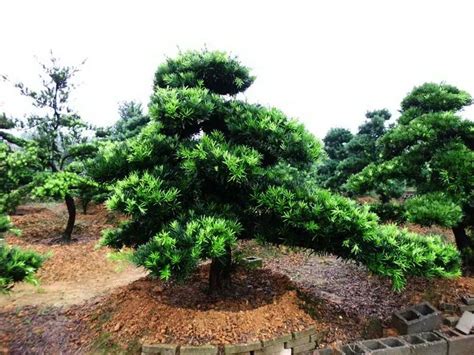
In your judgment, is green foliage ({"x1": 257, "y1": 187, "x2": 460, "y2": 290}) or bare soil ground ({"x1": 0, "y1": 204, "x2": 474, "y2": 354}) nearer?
green foliage ({"x1": 257, "y1": 187, "x2": 460, "y2": 290})

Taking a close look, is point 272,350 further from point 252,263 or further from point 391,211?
point 391,211

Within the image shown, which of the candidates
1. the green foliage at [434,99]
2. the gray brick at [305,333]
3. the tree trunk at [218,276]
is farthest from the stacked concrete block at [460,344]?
the green foliage at [434,99]

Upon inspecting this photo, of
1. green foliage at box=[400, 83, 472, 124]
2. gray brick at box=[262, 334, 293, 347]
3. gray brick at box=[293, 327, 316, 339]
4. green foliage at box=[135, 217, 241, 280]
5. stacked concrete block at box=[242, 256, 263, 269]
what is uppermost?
green foliage at box=[400, 83, 472, 124]

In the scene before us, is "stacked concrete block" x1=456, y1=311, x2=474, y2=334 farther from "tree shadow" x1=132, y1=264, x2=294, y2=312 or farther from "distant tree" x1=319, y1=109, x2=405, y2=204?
"distant tree" x1=319, y1=109, x2=405, y2=204

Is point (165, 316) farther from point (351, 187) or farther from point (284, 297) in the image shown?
point (351, 187)

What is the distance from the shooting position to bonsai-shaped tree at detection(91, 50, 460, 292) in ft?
11.6

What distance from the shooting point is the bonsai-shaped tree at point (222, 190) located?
353 centimetres

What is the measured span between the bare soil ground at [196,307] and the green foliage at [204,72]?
8.74 ft

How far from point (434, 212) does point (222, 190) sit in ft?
8.62

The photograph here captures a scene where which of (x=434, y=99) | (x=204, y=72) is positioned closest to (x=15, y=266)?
(x=204, y=72)

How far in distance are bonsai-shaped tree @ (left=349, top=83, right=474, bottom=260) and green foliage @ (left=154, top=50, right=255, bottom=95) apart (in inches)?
104

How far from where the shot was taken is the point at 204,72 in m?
4.53

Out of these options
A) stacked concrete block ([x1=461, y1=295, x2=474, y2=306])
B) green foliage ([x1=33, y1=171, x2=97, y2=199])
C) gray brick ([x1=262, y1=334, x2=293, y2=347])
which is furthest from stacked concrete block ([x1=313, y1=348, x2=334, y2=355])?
green foliage ([x1=33, y1=171, x2=97, y2=199])

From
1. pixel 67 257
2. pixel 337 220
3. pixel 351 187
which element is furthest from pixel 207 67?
pixel 67 257
